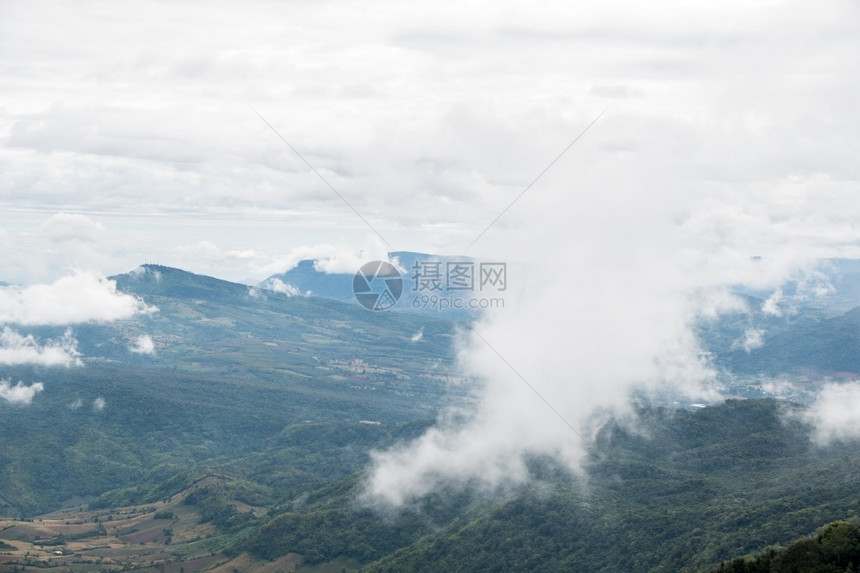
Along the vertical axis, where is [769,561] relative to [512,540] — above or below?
above

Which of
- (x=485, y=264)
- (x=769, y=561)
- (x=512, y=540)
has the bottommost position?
(x=512, y=540)

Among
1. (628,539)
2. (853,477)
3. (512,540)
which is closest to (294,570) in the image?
(512,540)

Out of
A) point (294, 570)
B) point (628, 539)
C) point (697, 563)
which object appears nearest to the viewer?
point (697, 563)

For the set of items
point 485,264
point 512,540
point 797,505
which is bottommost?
point 512,540

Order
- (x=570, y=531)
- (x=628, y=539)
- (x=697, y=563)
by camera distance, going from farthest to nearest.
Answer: (x=570, y=531)
(x=628, y=539)
(x=697, y=563)

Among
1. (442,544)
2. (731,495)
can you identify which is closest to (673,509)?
(731,495)

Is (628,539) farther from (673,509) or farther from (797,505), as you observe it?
(797,505)

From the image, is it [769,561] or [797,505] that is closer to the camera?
[769,561]

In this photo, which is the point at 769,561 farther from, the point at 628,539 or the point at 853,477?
the point at 853,477

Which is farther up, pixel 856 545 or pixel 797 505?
pixel 856 545
